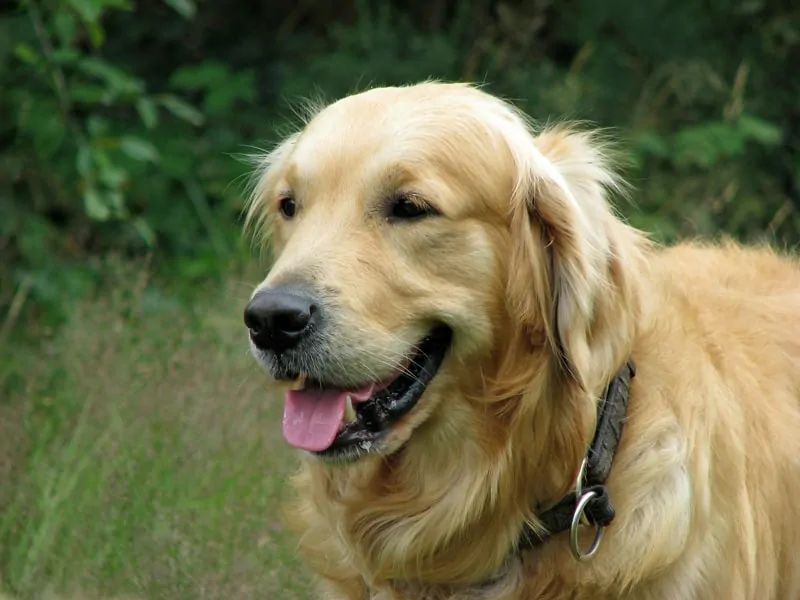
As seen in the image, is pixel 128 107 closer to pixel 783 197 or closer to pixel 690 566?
pixel 783 197

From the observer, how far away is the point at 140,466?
4.25 metres

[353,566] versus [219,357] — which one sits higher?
[353,566]

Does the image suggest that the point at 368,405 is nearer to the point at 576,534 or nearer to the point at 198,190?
the point at 576,534

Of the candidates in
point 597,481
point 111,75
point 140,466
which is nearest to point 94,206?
point 111,75

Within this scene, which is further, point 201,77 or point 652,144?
point 201,77

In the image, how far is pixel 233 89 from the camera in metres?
7.43

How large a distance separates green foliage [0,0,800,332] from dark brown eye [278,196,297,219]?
2653 mm

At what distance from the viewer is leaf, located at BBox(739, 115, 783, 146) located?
695cm

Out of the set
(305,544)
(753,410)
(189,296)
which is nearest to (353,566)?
(305,544)

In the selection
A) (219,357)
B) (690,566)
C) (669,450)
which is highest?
(669,450)

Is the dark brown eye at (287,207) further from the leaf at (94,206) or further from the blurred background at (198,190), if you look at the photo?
the leaf at (94,206)

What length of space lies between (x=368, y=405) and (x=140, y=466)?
1385mm

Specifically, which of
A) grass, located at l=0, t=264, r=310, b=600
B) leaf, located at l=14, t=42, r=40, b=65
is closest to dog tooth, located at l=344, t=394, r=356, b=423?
grass, located at l=0, t=264, r=310, b=600

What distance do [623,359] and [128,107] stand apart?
5.34 m
